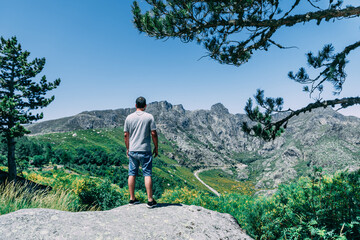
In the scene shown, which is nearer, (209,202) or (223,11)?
(223,11)

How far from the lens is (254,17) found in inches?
257

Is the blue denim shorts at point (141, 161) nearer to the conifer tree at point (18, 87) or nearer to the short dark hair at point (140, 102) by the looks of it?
the short dark hair at point (140, 102)

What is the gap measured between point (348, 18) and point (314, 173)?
522cm

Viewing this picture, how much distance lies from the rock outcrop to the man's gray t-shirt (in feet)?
5.53

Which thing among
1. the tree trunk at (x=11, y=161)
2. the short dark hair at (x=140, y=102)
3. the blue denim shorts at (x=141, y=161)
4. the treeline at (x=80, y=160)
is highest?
the short dark hair at (x=140, y=102)

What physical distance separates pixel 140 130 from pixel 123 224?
7.53ft

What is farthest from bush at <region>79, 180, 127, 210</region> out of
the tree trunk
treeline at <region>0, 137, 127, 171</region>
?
treeline at <region>0, 137, 127, 171</region>

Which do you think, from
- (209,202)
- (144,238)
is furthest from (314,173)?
(209,202)

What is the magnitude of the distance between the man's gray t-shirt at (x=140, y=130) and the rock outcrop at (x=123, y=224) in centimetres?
168

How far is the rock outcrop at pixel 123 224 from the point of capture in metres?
3.79

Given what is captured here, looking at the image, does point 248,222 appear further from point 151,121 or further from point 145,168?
point 151,121

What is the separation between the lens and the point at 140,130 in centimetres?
537

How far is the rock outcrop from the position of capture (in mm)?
3789

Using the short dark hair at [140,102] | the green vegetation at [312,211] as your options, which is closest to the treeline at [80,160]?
the green vegetation at [312,211]
